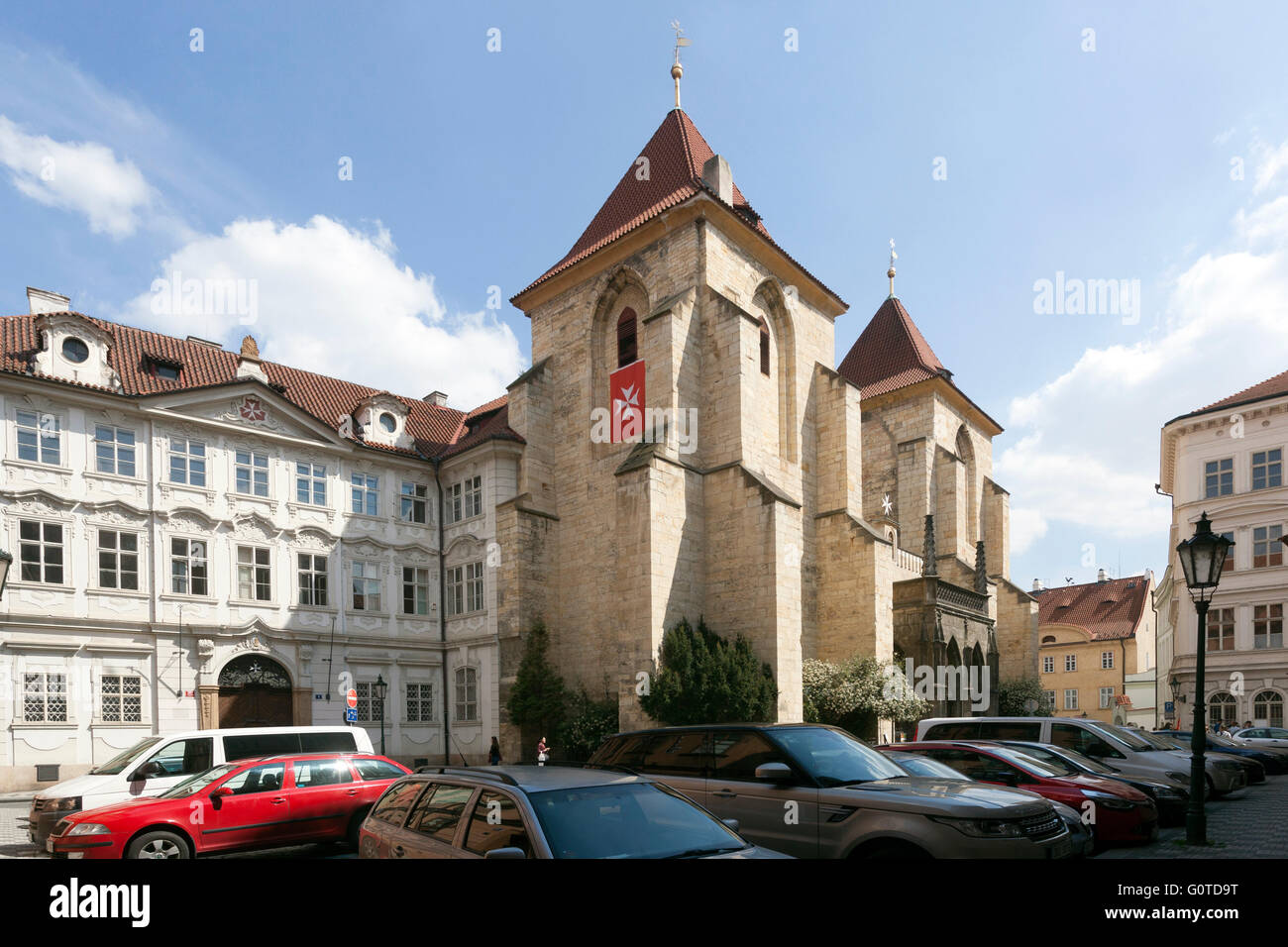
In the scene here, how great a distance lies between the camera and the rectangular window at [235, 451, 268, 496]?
84.4ft

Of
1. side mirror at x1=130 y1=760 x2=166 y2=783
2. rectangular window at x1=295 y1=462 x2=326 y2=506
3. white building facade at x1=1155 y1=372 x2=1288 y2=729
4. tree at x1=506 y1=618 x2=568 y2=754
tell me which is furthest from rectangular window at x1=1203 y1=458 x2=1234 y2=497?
side mirror at x1=130 y1=760 x2=166 y2=783

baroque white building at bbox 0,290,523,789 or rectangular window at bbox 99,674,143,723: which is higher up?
baroque white building at bbox 0,290,523,789

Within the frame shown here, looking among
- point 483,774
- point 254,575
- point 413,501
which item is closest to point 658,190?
point 413,501

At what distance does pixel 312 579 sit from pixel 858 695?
17113mm

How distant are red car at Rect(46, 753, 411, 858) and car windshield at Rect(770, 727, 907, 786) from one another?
504 centimetres

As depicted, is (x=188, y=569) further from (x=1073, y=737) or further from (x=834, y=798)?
(x=1073, y=737)

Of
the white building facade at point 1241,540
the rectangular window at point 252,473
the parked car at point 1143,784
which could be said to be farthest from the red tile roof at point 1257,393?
the rectangular window at point 252,473

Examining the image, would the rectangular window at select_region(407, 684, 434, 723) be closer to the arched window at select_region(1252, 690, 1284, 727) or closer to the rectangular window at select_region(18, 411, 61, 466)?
the rectangular window at select_region(18, 411, 61, 466)

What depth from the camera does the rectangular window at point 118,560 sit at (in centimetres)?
2283

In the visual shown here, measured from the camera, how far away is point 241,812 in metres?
9.89
